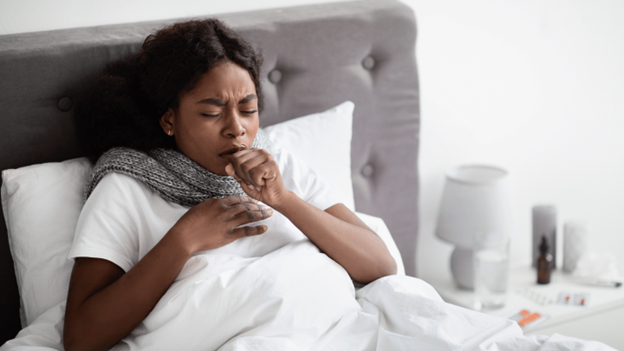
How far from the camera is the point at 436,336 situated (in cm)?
95

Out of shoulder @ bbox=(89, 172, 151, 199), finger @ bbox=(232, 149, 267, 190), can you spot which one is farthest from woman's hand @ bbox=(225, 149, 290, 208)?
shoulder @ bbox=(89, 172, 151, 199)

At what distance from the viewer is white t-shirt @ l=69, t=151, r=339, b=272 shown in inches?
39.9

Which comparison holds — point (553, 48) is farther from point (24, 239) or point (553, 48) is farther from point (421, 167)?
point (24, 239)

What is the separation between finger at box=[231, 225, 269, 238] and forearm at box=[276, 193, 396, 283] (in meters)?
0.05

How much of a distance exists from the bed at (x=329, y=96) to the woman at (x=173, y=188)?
0.28 ft

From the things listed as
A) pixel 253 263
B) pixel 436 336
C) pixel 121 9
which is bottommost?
pixel 436 336

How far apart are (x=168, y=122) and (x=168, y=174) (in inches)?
4.3

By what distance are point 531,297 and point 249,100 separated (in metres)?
1.15

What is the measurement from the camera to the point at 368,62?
1590mm

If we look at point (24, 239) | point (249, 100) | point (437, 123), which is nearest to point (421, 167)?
point (437, 123)

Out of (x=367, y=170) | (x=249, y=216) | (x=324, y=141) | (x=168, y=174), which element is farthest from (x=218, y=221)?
(x=367, y=170)

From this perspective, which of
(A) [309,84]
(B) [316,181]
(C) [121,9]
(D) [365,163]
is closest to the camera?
(B) [316,181]

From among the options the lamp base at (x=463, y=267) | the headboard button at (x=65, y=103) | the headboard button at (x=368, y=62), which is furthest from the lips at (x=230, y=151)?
the lamp base at (x=463, y=267)

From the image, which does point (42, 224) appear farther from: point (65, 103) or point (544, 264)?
point (544, 264)
